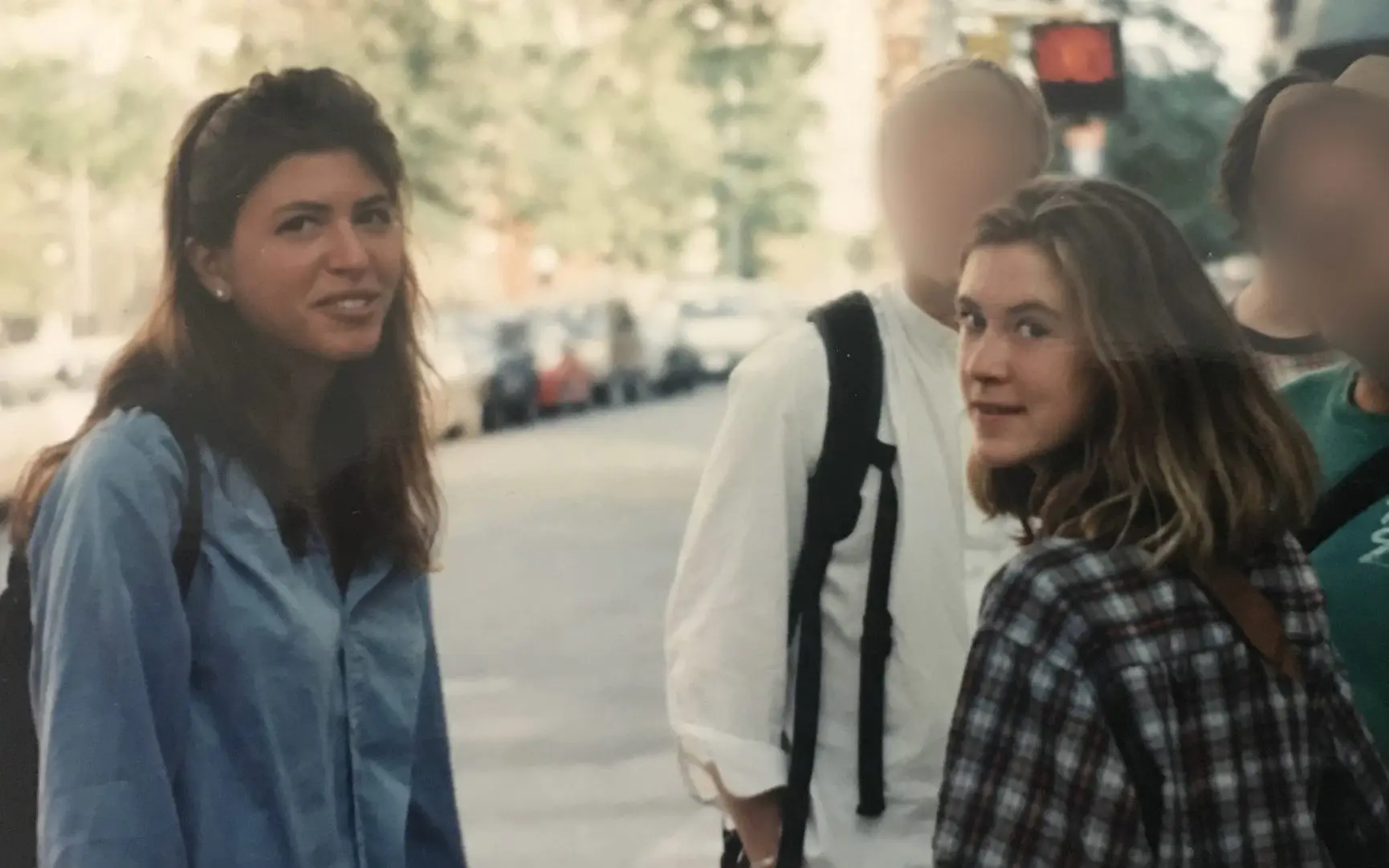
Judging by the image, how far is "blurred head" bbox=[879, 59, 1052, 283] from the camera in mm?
1462

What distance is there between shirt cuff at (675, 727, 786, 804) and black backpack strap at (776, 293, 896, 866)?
0.02 m

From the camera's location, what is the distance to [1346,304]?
1386 millimetres

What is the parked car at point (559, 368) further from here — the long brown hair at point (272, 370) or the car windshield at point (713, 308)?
the long brown hair at point (272, 370)

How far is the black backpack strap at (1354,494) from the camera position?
1.27 meters

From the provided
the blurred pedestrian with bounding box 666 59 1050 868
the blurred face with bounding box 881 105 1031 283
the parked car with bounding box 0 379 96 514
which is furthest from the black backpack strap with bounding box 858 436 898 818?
the parked car with bounding box 0 379 96 514

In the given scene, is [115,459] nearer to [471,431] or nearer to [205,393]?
[205,393]

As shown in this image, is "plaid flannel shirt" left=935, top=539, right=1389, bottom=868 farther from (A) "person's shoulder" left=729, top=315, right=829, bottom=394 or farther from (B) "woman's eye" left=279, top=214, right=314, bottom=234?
(B) "woman's eye" left=279, top=214, right=314, bottom=234

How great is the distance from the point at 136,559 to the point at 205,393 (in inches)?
6.6

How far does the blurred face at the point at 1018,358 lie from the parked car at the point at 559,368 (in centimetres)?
71

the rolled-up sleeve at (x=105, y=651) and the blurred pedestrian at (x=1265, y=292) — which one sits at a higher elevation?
the blurred pedestrian at (x=1265, y=292)

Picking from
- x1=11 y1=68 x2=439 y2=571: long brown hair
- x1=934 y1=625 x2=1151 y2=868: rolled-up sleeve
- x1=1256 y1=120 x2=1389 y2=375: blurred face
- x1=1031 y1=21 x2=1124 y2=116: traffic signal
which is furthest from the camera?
x1=1031 y1=21 x2=1124 y2=116: traffic signal

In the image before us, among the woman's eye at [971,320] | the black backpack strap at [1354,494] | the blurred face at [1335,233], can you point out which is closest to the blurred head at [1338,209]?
the blurred face at [1335,233]

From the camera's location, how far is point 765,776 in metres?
1.42

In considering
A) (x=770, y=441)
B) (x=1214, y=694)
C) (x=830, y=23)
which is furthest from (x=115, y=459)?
(x=830, y=23)
